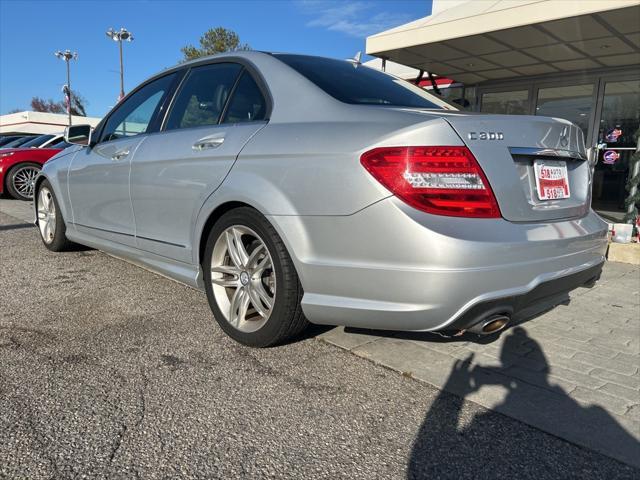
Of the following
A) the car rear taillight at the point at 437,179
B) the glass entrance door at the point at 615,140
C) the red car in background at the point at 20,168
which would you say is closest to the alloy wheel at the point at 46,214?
the car rear taillight at the point at 437,179

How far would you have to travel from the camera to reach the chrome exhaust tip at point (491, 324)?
2112mm

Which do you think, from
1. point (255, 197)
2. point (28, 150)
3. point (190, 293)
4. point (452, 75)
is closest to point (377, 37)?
point (452, 75)

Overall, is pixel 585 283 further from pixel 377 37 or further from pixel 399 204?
pixel 377 37

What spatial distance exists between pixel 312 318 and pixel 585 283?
142 cm

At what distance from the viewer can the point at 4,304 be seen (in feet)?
11.3

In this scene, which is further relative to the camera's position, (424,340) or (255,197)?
(424,340)

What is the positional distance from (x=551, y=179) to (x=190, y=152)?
1.94 meters

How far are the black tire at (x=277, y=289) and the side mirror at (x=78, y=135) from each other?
2.07 meters

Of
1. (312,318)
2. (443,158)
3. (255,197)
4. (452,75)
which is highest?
(452,75)

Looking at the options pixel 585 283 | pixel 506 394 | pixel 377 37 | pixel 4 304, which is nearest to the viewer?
pixel 506 394

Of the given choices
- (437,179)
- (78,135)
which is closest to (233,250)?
(437,179)

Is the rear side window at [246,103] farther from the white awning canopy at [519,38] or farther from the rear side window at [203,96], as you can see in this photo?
the white awning canopy at [519,38]

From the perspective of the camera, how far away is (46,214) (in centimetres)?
514

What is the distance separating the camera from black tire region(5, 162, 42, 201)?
33.4 feet
